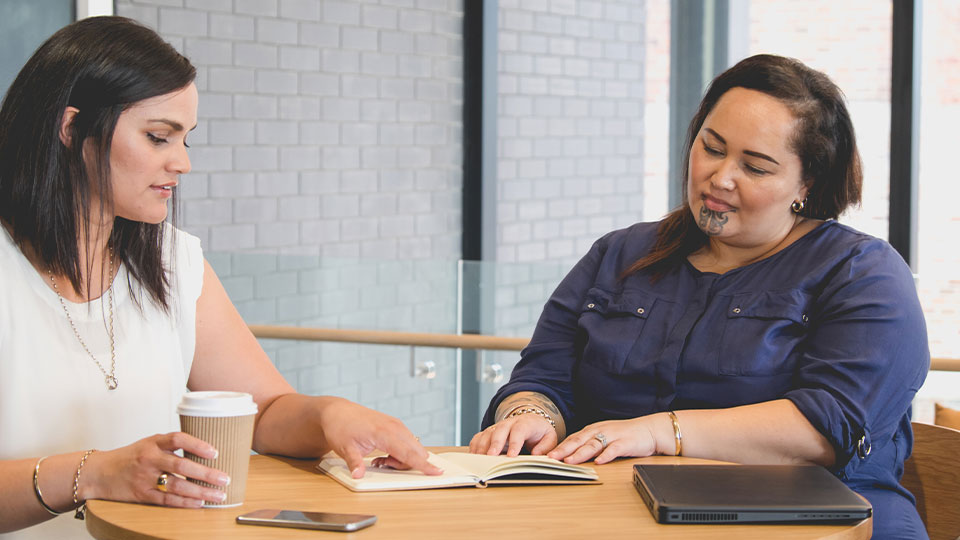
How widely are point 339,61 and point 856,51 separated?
2.36 metres

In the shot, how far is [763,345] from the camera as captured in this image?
1.87 metres

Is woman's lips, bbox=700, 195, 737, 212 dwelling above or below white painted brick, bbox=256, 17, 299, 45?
below

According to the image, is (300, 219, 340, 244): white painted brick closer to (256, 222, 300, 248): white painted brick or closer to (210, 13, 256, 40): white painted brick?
(256, 222, 300, 248): white painted brick

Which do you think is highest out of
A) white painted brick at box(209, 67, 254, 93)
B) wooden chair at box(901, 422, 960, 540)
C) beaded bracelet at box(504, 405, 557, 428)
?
white painted brick at box(209, 67, 254, 93)

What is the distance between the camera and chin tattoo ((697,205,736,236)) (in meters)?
1.99

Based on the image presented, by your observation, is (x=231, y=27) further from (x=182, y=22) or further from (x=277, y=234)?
(x=277, y=234)

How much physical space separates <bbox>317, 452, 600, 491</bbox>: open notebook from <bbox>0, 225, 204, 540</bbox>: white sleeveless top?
0.35 meters

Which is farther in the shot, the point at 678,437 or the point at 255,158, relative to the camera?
the point at 255,158

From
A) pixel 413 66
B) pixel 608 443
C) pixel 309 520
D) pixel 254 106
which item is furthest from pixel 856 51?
pixel 309 520

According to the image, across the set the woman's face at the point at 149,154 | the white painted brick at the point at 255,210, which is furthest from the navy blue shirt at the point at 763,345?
the white painted brick at the point at 255,210

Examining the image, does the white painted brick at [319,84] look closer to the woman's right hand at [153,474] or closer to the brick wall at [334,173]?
the brick wall at [334,173]

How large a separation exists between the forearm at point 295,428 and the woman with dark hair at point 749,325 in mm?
267

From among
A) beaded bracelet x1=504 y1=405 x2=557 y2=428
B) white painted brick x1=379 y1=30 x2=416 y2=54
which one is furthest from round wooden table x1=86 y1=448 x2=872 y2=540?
white painted brick x1=379 y1=30 x2=416 y2=54

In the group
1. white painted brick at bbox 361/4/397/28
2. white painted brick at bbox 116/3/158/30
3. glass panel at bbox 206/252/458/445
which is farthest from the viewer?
white painted brick at bbox 361/4/397/28
